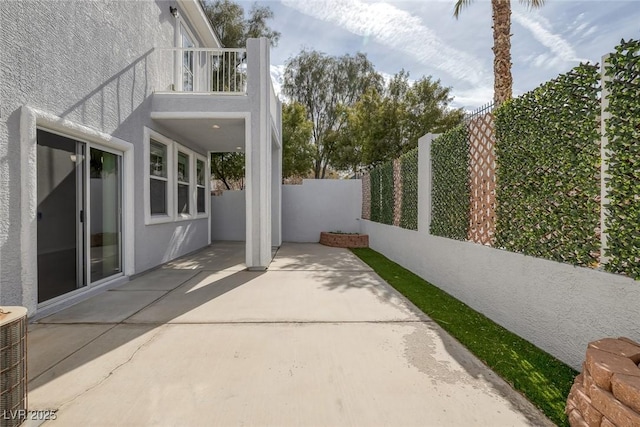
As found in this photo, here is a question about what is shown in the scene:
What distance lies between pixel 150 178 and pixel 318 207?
270 inches

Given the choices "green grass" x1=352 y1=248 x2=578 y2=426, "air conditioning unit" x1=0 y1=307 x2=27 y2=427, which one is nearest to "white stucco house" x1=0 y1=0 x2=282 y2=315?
"air conditioning unit" x1=0 y1=307 x2=27 y2=427

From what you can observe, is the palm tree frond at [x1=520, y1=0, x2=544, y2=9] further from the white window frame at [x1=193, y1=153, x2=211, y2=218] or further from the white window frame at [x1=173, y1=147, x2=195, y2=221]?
the white window frame at [x1=193, y1=153, x2=211, y2=218]

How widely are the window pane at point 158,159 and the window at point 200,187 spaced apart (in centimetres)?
220

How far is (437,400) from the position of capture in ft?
7.83

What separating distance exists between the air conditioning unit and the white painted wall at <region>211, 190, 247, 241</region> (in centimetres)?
1068

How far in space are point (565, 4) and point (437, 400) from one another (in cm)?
951

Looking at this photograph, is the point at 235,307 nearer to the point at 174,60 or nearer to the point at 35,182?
the point at 35,182

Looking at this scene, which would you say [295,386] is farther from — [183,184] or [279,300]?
[183,184]

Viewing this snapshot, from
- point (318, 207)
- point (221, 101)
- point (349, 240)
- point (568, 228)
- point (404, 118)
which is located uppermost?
point (404, 118)

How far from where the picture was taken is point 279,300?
4.79 meters

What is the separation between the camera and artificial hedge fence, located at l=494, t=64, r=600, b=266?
9.14 ft

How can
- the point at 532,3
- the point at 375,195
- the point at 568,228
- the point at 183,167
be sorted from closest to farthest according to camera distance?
the point at 568,228, the point at 532,3, the point at 183,167, the point at 375,195

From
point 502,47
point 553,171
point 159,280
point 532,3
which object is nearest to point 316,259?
point 159,280

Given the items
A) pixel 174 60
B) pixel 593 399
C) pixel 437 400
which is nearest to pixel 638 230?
pixel 593 399
